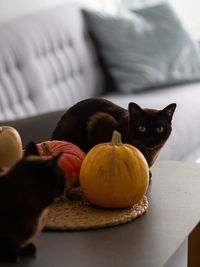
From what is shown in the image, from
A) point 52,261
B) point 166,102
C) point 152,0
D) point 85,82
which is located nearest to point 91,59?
point 85,82

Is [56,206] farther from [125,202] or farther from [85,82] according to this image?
[85,82]

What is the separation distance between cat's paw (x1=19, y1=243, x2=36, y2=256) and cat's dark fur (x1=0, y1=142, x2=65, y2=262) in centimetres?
6

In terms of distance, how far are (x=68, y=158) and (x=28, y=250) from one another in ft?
0.69

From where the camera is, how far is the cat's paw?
852 millimetres

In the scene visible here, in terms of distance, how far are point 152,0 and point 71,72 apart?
1348 millimetres

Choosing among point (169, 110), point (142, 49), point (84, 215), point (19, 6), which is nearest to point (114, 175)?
point (84, 215)

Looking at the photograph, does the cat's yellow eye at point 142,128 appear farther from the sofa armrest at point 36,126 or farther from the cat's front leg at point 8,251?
the sofa armrest at point 36,126

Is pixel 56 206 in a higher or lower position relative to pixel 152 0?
higher

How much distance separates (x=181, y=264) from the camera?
0.97 metres

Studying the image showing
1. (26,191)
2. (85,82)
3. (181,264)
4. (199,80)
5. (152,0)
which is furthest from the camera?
(152,0)

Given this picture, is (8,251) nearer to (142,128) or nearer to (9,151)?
(9,151)

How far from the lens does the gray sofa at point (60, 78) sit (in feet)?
7.53

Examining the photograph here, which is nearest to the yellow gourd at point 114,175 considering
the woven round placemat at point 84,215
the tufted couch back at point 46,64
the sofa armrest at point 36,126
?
the woven round placemat at point 84,215

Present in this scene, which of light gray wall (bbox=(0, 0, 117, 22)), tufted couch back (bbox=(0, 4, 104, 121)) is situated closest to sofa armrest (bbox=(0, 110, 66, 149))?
tufted couch back (bbox=(0, 4, 104, 121))
